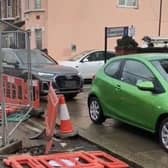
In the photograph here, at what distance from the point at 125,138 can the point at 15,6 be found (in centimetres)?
2675

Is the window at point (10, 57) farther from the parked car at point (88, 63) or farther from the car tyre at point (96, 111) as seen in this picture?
the parked car at point (88, 63)

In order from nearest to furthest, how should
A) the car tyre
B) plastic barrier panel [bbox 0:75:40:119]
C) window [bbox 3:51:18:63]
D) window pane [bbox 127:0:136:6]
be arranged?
the car tyre < plastic barrier panel [bbox 0:75:40:119] < window [bbox 3:51:18:63] < window pane [bbox 127:0:136:6]

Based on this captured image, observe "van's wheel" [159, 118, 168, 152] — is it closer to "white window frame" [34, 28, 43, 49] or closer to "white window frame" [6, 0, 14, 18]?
"white window frame" [34, 28, 43, 49]

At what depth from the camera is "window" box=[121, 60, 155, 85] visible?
909 cm

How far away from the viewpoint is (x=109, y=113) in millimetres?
10188

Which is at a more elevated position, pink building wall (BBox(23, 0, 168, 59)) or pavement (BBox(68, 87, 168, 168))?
pink building wall (BBox(23, 0, 168, 59))

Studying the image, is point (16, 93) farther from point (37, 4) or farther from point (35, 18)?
point (37, 4)

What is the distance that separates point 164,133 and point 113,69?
2491 millimetres

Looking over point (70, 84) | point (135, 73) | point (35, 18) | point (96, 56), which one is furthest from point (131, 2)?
point (135, 73)

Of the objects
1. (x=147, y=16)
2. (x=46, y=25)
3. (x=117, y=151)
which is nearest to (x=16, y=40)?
(x=117, y=151)

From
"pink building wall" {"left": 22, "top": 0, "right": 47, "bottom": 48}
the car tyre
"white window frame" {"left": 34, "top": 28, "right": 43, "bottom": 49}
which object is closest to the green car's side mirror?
the car tyre

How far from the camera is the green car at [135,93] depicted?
8367 millimetres

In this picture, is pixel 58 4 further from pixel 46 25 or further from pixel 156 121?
pixel 156 121

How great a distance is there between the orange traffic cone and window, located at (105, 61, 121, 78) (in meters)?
1.21
